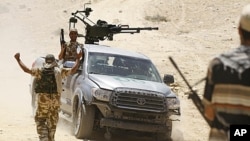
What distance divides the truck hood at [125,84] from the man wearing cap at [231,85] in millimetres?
6236

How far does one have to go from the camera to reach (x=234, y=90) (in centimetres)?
363

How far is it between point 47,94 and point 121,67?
275 cm

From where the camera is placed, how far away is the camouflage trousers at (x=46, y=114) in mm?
8758

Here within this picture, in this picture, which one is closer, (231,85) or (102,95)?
(231,85)

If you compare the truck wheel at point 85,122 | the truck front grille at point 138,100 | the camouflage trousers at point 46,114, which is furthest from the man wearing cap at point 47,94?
the truck front grille at point 138,100

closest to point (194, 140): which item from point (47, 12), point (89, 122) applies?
point (89, 122)

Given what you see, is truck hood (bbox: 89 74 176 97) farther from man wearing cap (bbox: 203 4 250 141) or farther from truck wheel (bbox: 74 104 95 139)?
man wearing cap (bbox: 203 4 250 141)

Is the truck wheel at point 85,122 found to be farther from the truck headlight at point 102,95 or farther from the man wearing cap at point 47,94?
the man wearing cap at point 47,94

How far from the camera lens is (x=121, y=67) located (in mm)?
11289

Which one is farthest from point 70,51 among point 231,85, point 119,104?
point 231,85

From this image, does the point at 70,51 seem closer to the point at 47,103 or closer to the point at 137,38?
the point at 47,103

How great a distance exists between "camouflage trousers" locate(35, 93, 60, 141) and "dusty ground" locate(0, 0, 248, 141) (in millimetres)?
1539

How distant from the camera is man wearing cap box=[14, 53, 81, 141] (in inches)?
341

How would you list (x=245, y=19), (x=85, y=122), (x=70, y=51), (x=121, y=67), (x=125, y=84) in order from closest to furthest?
(x=245, y=19)
(x=85, y=122)
(x=125, y=84)
(x=121, y=67)
(x=70, y=51)
